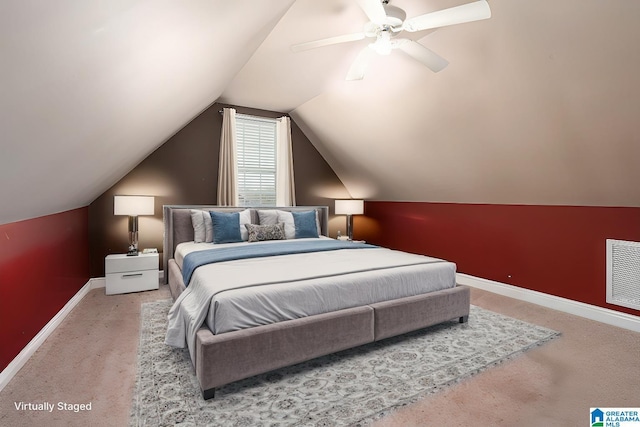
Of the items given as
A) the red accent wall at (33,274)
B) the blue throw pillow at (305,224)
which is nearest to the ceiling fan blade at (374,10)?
the red accent wall at (33,274)

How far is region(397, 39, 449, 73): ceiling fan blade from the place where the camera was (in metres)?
2.21

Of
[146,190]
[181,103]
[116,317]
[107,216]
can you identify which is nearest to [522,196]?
[181,103]

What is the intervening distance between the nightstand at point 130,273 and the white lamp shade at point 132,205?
51cm

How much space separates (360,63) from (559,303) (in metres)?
3.05

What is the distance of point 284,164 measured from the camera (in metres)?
5.07

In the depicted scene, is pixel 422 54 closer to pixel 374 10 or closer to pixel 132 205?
pixel 374 10

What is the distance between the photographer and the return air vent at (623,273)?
A: 2.78m

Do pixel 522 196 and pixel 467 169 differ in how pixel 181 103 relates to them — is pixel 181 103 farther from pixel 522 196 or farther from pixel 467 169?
pixel 522 196

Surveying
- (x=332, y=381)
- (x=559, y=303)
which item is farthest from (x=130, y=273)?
(x=559, y=303)

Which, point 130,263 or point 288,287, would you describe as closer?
point 288,287

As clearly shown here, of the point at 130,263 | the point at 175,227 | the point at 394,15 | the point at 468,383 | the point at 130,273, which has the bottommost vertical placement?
the point at 468,383

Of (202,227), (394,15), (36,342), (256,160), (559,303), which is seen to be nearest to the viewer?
(394,15)

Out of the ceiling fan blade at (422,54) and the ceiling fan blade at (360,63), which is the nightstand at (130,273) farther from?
the ceiling fan blade at (422,54)

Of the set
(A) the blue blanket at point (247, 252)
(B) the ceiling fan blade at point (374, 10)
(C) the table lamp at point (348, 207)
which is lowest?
(A) the blue blanket at point (247, 252)
